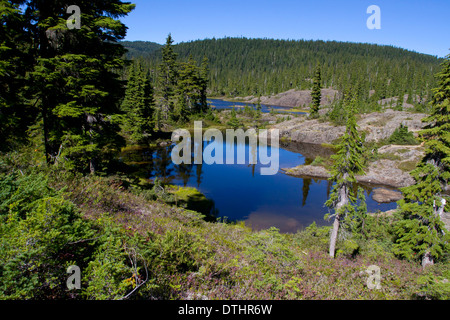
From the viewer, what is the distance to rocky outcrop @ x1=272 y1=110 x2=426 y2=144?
59.5m

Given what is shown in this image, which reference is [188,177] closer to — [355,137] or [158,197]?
[158,197]

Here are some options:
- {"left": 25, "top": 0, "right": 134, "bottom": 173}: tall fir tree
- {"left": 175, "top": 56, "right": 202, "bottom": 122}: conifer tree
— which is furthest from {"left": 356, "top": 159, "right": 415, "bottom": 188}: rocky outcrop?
{"left": 175, "top": 56, "right": 202, "bottom": 122}: conifer tree

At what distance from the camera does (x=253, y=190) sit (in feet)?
105

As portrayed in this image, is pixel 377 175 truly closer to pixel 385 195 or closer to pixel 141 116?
pixel 385 195

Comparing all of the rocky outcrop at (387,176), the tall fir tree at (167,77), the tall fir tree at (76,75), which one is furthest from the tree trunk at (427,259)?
the tall fir tree at (167,77)

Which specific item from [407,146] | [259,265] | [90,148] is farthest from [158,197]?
[407,146]

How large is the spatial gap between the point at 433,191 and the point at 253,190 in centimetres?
1876

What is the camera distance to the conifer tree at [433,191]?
15.1 meters

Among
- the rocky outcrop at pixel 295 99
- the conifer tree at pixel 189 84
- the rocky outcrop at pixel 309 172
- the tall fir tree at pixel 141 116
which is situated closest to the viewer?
the rocky outcrop at pixel 309 172

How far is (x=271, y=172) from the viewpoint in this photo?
40.8 meters

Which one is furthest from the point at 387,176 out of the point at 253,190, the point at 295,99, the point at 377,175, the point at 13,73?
the point at 295,99

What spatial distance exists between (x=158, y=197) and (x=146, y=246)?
14152 millimetres

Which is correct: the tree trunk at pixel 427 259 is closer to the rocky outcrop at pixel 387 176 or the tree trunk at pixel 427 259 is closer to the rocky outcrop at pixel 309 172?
the rocky outcrop at pixel 309 172

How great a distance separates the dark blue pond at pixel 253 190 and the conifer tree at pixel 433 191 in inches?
367
